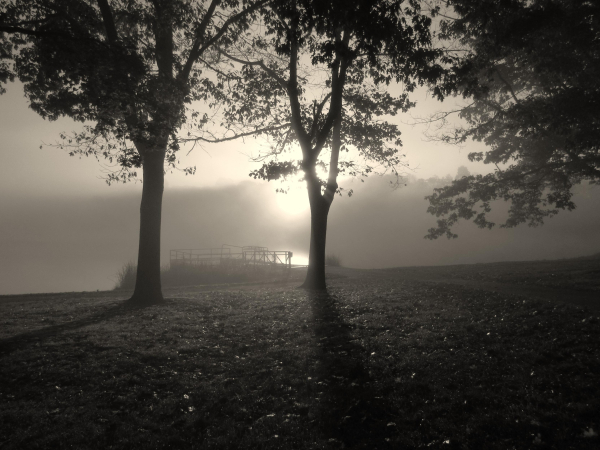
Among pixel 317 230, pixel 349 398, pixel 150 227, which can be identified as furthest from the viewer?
pixel 317 230

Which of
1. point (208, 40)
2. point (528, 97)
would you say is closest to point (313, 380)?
point (208, 40)

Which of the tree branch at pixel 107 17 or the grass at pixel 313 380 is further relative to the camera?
the tree branch at pixel 107 17

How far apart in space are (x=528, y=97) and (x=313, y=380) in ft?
53.6

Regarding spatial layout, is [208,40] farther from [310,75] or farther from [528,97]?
[528,97]

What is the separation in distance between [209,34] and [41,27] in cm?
545

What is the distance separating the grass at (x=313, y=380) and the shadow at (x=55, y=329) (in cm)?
9

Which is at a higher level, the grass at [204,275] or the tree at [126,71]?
the tree at [126,71]

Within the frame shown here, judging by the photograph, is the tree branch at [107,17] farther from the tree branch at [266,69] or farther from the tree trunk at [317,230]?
the tree trunk at [317,230]

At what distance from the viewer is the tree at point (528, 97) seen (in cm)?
1215

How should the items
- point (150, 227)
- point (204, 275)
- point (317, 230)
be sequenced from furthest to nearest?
point (204, 275)
point (317, 230)
point (150, 227)

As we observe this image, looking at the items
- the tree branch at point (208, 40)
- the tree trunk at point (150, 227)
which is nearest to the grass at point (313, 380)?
the tree trunk at point (150, 227)

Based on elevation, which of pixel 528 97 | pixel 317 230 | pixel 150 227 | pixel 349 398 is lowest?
pixel 349 398

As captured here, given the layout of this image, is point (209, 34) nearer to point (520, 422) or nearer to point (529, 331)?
point (529, 331)

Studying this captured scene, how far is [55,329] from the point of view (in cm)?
980
